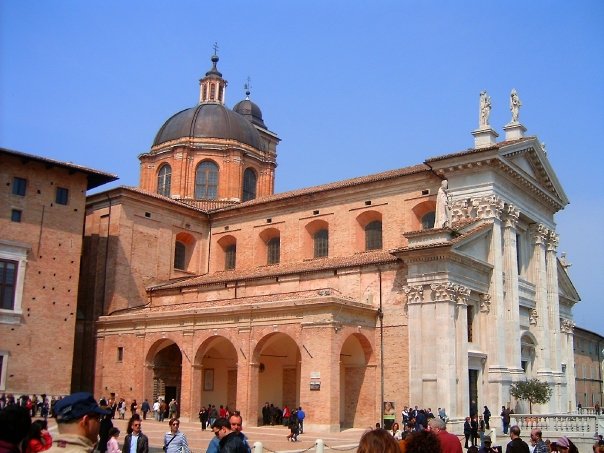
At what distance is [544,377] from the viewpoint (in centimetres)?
3031

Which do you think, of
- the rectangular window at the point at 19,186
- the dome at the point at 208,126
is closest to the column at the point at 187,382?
the rectangular window at the point at 19,186

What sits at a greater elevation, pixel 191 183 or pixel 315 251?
pixel 191 183

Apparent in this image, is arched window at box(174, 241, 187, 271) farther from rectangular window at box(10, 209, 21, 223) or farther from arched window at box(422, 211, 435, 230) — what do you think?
arched window at box(422, 211, 435, 230)

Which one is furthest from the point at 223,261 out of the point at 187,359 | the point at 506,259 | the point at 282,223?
the point at 506,259

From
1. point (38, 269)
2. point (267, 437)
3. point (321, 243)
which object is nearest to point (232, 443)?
point (267, 437)

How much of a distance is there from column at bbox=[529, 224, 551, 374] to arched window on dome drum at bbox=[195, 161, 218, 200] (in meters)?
18.6

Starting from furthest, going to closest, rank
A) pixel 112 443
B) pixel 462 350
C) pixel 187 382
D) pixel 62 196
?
pixel 62 196
pixel 187 382
pixel 462 350
pixel 112 443

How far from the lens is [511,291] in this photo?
2894cm

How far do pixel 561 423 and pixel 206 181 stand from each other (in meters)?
25.6

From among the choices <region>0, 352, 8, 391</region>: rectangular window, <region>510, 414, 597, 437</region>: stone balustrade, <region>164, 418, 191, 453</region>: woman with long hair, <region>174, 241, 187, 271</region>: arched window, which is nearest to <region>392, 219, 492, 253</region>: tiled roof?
<region>510, 414, 597, 437</region>: stone balustrade

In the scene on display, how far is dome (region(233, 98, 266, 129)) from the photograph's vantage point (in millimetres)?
57688

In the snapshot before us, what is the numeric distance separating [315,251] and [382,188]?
491 cm

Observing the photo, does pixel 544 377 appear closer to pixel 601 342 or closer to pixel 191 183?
pixel 191 183

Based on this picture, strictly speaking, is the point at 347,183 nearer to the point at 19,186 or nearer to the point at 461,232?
the point at 461,232
